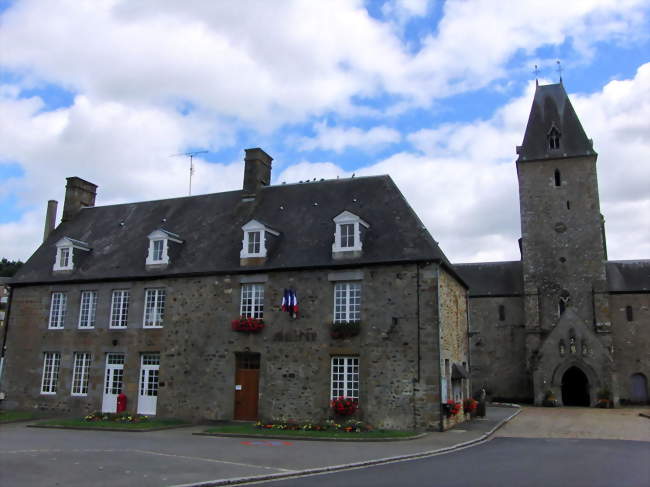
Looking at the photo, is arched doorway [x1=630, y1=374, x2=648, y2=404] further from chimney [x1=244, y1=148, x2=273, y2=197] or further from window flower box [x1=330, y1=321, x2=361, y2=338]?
chimney [x1=244, y1=148, x2=273, y2=197]

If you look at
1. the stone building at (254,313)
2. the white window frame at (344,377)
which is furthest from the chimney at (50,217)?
the white window frame at (344,377)

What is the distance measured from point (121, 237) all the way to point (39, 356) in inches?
240

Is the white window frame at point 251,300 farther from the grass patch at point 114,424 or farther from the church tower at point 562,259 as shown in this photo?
the church tower at point 562,259

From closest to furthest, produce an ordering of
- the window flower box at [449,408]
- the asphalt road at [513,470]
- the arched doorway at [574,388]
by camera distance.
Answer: the asphalt road at [513,470] < the window flower box at [449,408] < the arched doorway at [574,388]

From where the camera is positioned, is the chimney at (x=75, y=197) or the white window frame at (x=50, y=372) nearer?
the white window frame at (x=50, y=372)

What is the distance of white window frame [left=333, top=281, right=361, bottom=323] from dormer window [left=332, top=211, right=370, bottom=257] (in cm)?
115

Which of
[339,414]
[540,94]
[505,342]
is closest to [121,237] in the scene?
[339,414]

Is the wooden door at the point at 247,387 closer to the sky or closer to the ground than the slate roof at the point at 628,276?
closer to the ground

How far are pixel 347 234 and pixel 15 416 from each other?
14.5m

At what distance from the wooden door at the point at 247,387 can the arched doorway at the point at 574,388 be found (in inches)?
937

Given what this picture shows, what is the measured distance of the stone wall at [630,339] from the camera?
37.8m

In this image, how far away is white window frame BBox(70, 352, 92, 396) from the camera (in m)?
23.9

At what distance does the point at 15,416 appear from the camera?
22.7 metres

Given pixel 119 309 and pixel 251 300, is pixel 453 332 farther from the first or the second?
pixel 119 309
